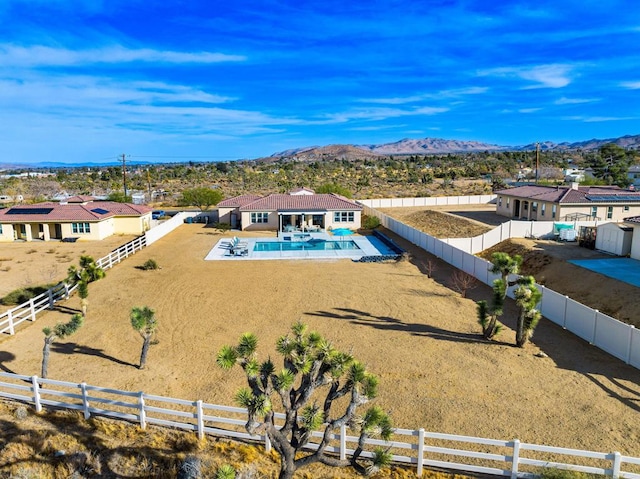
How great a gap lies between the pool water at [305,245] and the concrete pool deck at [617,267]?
1577cm

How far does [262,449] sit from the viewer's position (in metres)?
10.6

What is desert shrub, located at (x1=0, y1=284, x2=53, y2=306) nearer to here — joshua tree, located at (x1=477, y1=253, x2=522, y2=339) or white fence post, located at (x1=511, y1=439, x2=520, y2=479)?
joshua tree, located at (x1=477, y1=253, x2=522, y2=339)

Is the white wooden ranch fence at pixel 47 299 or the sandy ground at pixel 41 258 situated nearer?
the white wooden ranch fence at pixel 47 299

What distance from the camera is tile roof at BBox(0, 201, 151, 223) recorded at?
39225 mm

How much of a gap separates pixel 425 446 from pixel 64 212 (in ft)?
129

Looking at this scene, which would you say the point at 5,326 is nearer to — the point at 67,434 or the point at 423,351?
the point at 67,434

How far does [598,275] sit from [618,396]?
39.3ft

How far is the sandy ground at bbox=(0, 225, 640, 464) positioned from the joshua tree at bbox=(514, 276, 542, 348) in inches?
18.8

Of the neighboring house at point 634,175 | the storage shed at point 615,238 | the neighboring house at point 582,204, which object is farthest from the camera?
the neighboring house at point 634,175

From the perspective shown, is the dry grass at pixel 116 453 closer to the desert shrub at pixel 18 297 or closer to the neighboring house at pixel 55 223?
the desert shrub at pixel 18 297

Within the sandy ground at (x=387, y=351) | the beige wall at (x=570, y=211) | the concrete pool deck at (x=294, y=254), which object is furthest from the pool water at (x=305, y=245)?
the beige wall at (x=570, y=211)

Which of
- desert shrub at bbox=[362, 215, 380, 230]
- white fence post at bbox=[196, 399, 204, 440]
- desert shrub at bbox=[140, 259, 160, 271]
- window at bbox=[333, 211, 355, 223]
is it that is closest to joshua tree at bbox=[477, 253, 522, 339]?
white fence post at bbox=[196, 399, 204, 440]

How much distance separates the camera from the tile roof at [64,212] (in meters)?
39.2

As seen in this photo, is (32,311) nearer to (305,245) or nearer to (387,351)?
(387,351)
